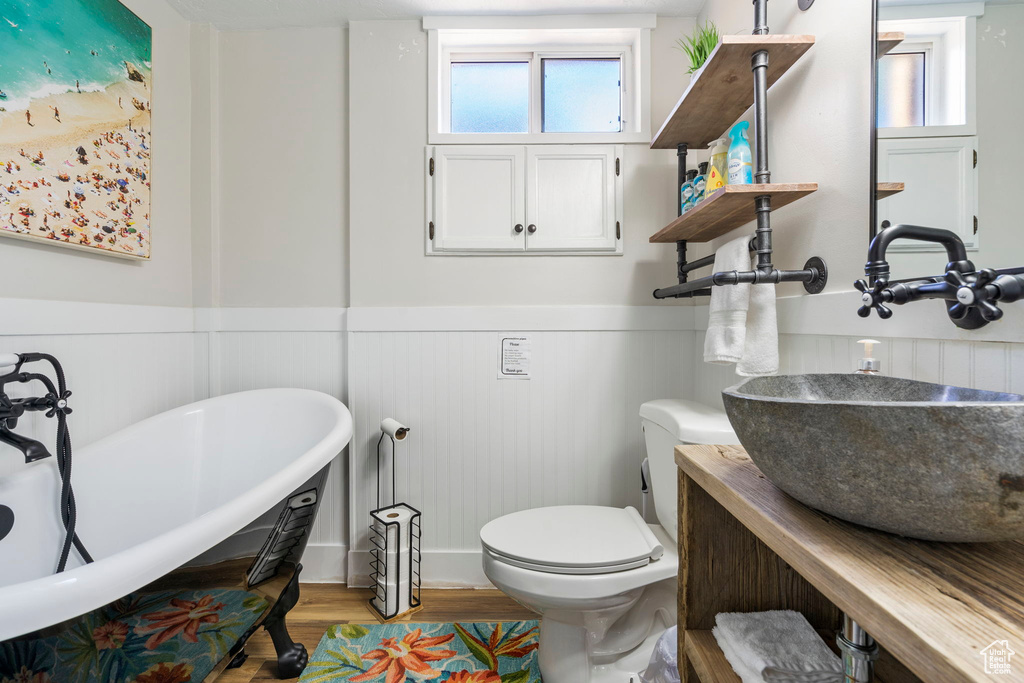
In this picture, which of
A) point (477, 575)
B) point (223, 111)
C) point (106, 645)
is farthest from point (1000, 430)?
point (223, 111)

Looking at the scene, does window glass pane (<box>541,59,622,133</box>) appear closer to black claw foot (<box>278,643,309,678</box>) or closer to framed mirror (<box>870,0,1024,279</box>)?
framed mirror (<box>870,0,1024,279</box>)

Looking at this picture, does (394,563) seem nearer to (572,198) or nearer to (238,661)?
(238,661)

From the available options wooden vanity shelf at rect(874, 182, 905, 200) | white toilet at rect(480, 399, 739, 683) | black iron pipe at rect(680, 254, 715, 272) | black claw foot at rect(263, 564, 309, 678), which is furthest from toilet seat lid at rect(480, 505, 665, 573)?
wooden vanity shelf at rect(874, 182, 905, 200)

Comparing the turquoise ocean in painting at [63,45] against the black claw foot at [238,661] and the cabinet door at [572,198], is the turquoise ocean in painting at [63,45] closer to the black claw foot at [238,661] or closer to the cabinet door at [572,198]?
the cabinet door at [572,198]

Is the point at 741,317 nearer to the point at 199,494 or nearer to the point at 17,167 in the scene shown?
the point at 199,494

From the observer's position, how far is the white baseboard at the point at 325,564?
1.85m

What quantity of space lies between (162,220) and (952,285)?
2252mm

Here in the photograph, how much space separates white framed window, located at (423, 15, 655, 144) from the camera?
1.81 metres

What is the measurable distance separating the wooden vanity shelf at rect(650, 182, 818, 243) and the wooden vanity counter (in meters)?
0.66

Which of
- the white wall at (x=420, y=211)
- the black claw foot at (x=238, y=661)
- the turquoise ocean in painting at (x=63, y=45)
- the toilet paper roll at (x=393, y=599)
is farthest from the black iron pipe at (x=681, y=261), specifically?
the turquoise ocean in painting at (x=63, y=45)

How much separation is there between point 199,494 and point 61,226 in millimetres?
911

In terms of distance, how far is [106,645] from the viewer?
752mm

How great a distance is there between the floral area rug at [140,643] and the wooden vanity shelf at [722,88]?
1.65 m

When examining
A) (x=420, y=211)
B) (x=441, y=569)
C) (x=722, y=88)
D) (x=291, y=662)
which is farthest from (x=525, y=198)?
(x=291, y=662)
